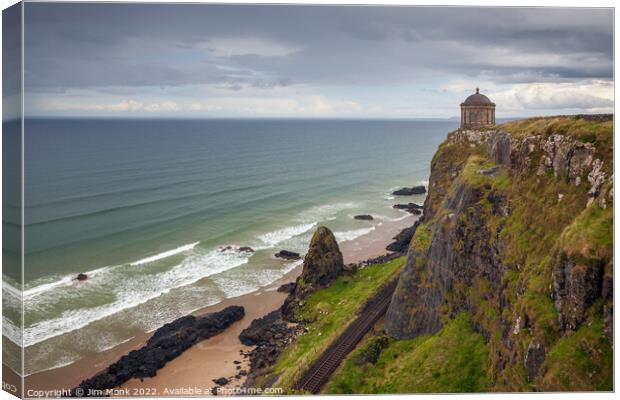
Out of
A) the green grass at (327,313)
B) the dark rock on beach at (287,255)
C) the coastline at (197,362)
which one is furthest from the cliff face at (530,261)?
the dark rock on beach at (287,255)

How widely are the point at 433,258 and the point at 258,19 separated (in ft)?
47.0

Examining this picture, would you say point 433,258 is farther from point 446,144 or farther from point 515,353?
point 446,144

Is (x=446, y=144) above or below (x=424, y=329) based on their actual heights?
above

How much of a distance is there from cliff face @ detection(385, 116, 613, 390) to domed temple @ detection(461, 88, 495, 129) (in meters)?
10.7

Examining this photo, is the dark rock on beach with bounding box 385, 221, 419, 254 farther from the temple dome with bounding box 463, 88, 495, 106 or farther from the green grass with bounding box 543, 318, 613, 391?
the green grass with bounding box 543, 318, 613, 391

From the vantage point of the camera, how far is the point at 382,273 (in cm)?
3997

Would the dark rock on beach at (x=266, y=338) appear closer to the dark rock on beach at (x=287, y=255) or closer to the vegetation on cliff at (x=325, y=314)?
the vegetation on cliff at (x=325, y=314)

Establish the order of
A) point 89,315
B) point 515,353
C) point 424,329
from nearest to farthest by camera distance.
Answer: point 515,353 → point 424,329 → point 89,315

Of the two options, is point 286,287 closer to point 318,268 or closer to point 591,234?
point 318,268

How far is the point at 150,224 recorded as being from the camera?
56.3 m

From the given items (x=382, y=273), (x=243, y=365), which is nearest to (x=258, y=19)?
(x=243, y=365)

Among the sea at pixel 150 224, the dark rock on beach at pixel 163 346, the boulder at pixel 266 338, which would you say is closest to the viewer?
the dark rock on beach at pixel 163 346

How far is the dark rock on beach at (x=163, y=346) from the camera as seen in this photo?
2806 centimetres

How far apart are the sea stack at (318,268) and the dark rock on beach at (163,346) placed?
432cm
